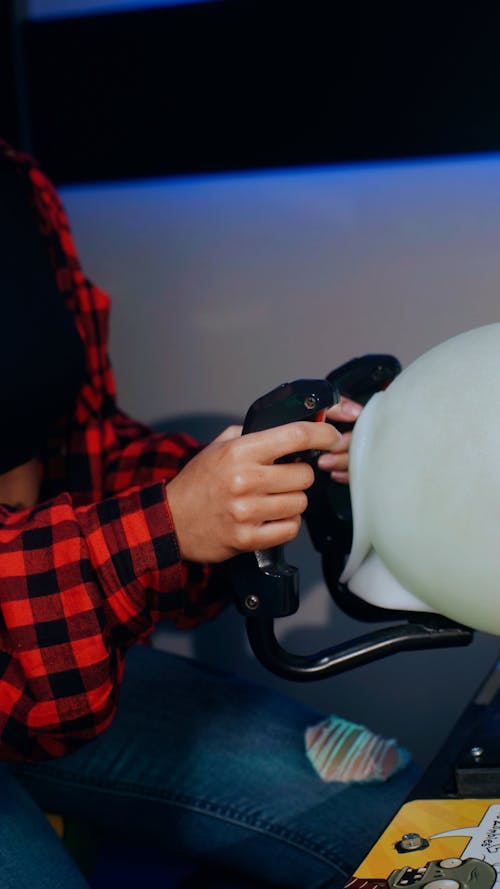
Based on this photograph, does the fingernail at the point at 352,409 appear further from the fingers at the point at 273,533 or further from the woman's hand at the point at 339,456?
the fingers at the point at 273,533

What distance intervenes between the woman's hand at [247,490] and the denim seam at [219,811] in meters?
0.38

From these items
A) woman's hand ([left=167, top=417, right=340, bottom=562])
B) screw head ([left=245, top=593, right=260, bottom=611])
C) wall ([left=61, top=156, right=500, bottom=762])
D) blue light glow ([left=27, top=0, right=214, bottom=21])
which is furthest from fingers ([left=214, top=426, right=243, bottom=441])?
blue light glow ([left=27, top=0, right=214, bottom=21])

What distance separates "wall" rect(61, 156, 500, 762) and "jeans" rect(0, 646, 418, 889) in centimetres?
32

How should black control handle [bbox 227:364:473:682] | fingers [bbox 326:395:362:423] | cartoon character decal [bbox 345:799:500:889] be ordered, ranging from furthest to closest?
1. fingers [bbox 326:395:362:423]
2. black control handle [bbox 227:364:473:682]
3. cartoon character decal [bbox 345:799:500:889]

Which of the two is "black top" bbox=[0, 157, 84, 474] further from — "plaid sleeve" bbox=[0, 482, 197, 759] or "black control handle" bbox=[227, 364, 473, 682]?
"black control handle" bbox=[227, 364, 473, 682]

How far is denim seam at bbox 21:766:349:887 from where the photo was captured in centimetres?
97

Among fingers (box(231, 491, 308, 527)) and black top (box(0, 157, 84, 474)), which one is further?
black top (box(0, 157, 84, 474))

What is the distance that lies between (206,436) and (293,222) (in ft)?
1.07

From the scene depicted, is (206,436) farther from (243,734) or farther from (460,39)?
(460,39)

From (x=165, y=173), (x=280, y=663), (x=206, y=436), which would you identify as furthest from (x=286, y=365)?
(x=280, y=663)

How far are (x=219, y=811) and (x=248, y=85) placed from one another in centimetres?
89

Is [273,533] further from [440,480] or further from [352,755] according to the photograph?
[352,755]

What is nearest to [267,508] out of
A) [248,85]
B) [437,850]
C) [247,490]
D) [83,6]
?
[247,490]

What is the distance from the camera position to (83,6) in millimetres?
1414
